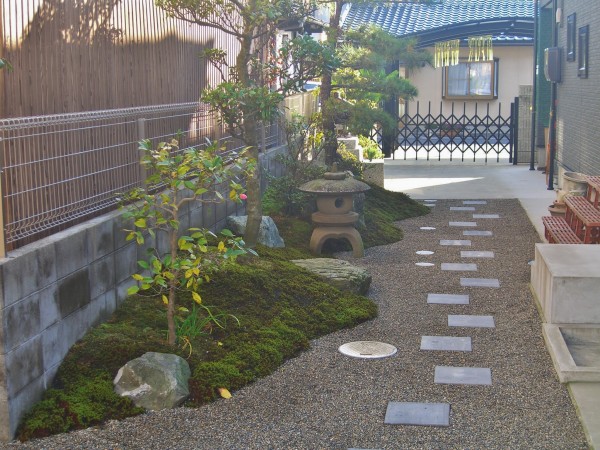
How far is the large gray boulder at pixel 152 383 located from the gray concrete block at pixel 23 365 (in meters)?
0.53

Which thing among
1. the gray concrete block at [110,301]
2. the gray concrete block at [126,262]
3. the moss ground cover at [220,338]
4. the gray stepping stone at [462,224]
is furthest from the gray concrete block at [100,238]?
the gray stepping stone at [462,224]

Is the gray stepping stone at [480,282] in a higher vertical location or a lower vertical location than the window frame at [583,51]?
lower

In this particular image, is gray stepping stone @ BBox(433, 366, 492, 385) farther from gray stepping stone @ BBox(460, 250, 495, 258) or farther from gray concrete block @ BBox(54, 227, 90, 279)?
gray stepping stone @ BBox(460, 250, 495, 258)

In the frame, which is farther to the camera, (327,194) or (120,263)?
(327,194)

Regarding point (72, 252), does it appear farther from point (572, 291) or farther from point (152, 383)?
point (572, 291)

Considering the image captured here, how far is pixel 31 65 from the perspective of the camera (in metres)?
6.23

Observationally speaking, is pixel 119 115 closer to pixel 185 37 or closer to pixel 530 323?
pixel 185 37

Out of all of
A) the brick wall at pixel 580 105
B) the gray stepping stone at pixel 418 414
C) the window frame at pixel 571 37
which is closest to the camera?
the gray stepping stone at pixel 418 414

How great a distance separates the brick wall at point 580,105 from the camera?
13.6 m

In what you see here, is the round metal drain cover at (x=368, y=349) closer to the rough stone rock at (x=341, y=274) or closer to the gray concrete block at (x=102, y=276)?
the rough stone rock at (x=341, y=274)

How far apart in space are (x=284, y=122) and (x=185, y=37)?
2.81m

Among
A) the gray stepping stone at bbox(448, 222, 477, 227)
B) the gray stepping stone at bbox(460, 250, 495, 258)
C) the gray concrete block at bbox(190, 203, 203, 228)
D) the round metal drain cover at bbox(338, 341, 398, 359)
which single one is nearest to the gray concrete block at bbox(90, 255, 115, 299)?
the round metal drain cover at bbox(338, 341, 398, 359)

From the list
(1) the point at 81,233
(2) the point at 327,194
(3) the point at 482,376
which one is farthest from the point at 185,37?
(3) the point at 482,376

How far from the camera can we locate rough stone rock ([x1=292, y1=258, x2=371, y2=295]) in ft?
27.7
